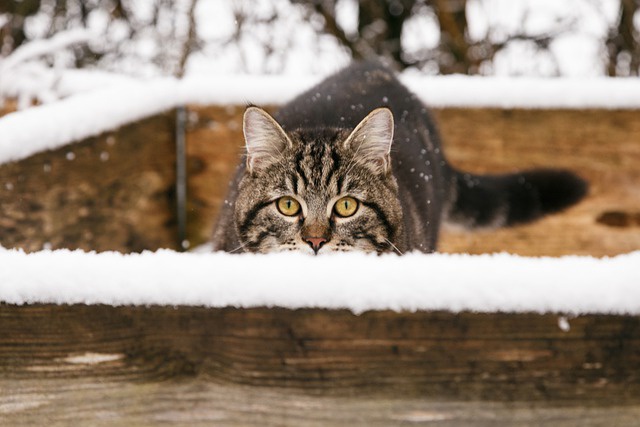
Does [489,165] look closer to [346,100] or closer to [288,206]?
[346,100]

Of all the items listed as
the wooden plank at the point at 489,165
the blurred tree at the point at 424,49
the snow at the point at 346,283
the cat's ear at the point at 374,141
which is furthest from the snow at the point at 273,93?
the blurred tree at the point at 424,49

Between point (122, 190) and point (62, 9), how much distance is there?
100 inches

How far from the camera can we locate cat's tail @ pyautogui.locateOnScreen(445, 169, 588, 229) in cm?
206

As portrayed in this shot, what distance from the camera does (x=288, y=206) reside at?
164cm

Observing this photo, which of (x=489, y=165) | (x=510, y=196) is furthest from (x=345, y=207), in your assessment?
(x=489, y=165)

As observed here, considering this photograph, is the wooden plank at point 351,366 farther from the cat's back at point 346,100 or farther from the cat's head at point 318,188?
the cat's back at point 346,100

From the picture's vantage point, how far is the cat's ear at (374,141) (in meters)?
1.61

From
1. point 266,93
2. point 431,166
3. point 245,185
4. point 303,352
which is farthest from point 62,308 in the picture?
point 266,93

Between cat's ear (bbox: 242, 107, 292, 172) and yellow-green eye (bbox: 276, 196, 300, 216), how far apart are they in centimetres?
12

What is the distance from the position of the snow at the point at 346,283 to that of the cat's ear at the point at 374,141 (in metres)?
0.86

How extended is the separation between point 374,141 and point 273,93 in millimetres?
760

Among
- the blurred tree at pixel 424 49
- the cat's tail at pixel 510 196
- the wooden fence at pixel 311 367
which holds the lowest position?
the cat's tail at pixel 510 196

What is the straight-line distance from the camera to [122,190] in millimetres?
2010

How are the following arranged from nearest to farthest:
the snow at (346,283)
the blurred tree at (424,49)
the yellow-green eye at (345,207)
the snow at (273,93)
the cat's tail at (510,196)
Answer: the snow at (346,283) < the yellow-green eye at (345,207) < the snow at (273,93) < the cat's tail at (510,196) < the blurred tree at (424,49)
